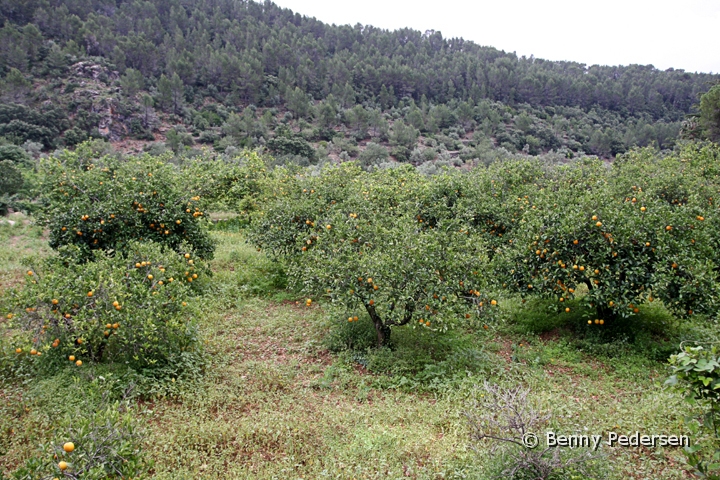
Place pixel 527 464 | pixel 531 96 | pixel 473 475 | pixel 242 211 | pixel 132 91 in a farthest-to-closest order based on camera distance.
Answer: pixel 531 96 < pixel 132 91 < pixel 242 211 < pixel 473 475 < pixel 527 464

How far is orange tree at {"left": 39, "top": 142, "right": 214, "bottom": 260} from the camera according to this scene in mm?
7094

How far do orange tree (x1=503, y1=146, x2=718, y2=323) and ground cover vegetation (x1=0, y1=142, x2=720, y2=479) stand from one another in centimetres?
3

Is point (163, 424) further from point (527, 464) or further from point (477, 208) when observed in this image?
point (477, 208)

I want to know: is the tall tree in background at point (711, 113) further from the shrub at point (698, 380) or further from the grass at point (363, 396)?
the shrub at point (698, 380)

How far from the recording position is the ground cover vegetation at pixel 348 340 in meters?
3.82

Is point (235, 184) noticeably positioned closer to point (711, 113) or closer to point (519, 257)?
point (519, 257)

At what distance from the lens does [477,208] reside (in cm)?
921

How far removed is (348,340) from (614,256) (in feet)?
12.8

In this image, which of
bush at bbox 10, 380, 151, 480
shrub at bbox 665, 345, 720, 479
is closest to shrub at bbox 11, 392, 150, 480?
bush at bbox 10, 380, 151, 480

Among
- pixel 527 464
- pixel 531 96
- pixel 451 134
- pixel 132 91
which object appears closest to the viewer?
pixel 527 464

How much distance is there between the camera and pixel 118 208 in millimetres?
7164

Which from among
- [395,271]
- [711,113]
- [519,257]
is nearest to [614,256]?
[519,257]

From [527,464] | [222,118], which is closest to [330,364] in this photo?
[527,464]

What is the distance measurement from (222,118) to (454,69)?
3213 centimetres
